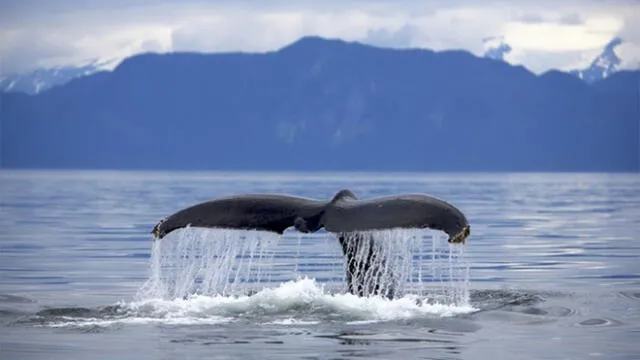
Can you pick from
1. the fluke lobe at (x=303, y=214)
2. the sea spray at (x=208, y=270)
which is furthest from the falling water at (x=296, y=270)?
the fluke lobe at (x=303, y=214)

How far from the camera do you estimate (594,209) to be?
4328cm

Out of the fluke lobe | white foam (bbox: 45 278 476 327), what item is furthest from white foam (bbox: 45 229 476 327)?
the fluke lobe

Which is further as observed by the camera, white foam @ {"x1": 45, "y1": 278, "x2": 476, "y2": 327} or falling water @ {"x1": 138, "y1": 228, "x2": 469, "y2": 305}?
white foam @ {"x1": 45, "y1": 278, "x2": 476, "y2": 327}

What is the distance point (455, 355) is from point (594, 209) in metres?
34.3

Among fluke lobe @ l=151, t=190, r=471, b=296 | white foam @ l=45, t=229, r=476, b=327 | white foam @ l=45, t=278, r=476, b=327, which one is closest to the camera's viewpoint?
fluke lobe @ l=151, t=190, r=471, b=296

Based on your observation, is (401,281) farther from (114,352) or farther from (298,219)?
(114,352)

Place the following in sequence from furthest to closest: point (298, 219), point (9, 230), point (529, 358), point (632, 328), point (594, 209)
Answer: point (594, 209) → point (9, 230) → point (632, 328) → point (298, 219) → point (529, 358)

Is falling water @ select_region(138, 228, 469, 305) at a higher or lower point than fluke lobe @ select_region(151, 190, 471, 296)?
lower

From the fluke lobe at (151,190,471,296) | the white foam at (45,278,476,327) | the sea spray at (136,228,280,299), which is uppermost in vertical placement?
the fluke lobe at (151,190,471,296)

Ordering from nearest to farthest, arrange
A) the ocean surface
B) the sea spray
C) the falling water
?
the ocean surface < the sea spray < the falling water

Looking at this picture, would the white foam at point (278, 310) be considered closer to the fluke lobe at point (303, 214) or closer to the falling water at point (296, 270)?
the falling water at point (296, 270)

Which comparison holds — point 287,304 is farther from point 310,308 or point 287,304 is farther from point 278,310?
point 310,308

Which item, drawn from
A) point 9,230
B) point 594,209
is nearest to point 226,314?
point 9,230

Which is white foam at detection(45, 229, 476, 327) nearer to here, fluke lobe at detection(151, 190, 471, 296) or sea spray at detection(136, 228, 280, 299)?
sea spray at detection(136, 228, 280, 299)
